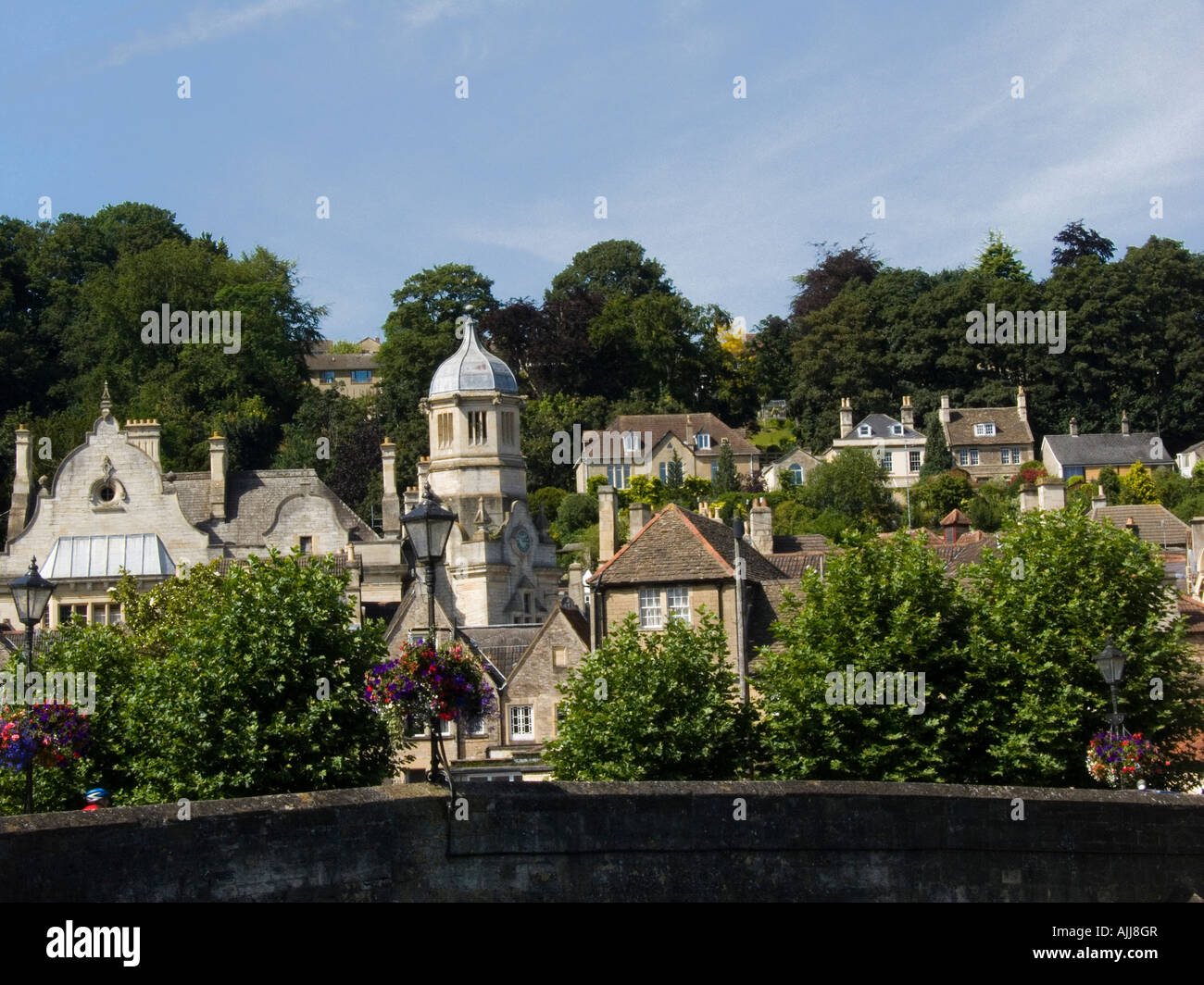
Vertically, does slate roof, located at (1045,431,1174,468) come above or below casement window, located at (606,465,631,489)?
above

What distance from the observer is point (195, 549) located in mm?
80125

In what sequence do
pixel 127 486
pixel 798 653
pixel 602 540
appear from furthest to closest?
pixel 127 486, pixel 602 540, pixel 798 653

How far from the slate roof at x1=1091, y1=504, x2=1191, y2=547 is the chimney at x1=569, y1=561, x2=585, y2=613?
22.8m

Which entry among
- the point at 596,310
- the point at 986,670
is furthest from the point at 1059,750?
the point at 596,310

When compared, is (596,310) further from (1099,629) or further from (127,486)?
(1099,629)

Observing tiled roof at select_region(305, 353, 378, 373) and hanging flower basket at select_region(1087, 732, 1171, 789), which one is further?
Result: tiled roof at select_region(305, 353, 378, 373)

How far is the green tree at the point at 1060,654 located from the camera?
38.6 metres

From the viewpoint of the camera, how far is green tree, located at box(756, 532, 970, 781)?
123 feet

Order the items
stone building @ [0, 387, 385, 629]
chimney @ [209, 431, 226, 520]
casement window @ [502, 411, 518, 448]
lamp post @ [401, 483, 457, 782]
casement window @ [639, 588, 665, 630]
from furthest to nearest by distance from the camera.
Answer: chimney @ [209, 431, 226, 520]
casement window @ [502, 411, 518, 448]
stone building @ [0, 387, 385, 629]
casement window @ [639, 588, 665, 630]
lamp post @ [401, 483, 457, 782]

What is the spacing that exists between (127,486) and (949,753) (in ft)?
162

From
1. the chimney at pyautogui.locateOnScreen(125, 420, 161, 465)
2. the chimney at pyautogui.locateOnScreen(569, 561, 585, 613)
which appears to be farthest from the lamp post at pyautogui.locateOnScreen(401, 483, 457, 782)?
the chimney at pyautogui.locateOnScreen(125, 420, 161, 465)

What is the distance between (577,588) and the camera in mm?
70188

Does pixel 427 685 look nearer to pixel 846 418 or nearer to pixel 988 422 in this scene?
pixel 846 418

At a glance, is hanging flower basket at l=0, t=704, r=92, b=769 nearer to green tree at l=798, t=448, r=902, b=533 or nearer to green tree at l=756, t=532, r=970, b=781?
green tree at l=756, t=532, r=970, b=781
